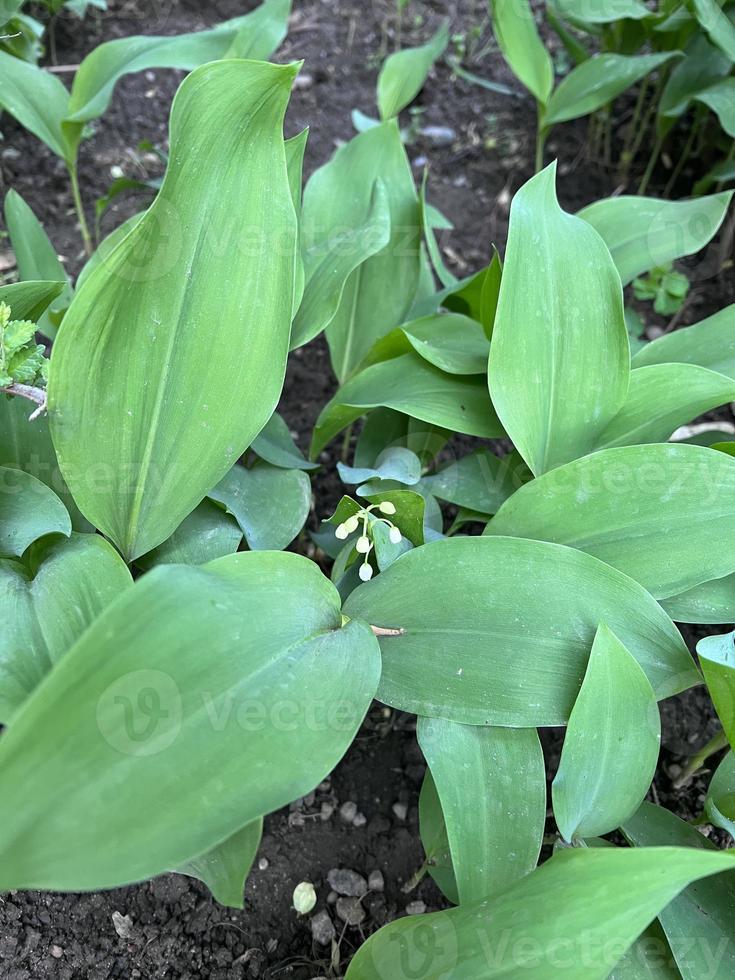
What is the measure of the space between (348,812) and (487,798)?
13.4 inches

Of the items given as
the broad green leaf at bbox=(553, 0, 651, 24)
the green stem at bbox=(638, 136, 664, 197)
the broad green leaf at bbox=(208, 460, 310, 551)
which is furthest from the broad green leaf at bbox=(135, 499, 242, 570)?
the green stem at bbox=(638, 136, 664, 197)

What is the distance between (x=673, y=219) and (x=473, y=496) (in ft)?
2.21

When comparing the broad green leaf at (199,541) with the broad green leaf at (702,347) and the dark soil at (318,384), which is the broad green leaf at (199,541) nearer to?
the dark soil at (318,384)

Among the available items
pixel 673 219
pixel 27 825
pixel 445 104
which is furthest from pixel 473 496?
pixel 445 104

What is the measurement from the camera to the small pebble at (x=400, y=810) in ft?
3.87

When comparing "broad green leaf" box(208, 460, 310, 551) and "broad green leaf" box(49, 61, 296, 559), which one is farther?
"broad green leaf" box(208, 460, 310, 551)

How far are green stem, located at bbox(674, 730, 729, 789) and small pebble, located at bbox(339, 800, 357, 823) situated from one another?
52 centimetres

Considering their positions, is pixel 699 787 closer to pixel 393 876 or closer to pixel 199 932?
pixel 393 876

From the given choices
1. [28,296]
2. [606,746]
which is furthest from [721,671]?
[28,296]

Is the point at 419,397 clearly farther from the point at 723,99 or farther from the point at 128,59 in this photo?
the point at 723,99

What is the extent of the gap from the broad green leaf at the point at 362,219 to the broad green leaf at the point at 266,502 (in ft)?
1.19

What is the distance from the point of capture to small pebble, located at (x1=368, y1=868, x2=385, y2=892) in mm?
1117

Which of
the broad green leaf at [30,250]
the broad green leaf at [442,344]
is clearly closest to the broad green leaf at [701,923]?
the broad green leaf at [442,344]

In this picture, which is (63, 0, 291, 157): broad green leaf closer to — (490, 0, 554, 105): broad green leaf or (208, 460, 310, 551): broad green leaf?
(490, 0, 554, 105): broad green leaf
